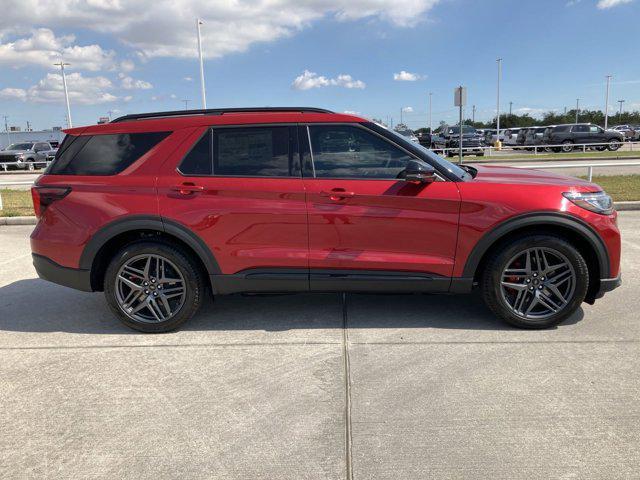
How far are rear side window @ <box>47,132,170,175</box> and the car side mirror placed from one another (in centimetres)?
196

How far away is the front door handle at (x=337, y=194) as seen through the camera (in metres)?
3.95

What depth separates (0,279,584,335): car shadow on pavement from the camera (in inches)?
172

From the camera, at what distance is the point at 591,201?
13.1 feet

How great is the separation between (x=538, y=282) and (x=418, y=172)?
1329 millimetres

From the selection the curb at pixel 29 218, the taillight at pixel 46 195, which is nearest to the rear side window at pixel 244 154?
the taillight at pixel 46 195

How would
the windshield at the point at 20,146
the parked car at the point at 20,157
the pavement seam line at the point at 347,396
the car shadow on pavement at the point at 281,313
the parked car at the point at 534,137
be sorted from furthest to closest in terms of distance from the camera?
the parked car at the point at 534,137, the windshield at the point at 20,146, the parked car at the point at 20,157, the car shadow on pavement at the point at 281,313, the pavement seam line at the point at 347,396

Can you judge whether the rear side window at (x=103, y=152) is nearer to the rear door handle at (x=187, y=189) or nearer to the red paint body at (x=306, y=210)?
the red paint body at (x=306, y=210)

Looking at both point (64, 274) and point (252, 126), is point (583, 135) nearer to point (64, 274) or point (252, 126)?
point (252, 126)

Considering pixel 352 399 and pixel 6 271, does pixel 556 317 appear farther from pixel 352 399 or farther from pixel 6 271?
pixel 6 271

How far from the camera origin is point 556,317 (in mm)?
4105

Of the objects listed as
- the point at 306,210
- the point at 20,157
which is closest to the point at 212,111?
the point at 306,210

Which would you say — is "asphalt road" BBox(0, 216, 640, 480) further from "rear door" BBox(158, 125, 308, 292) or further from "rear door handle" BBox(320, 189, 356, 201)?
"rear door handle" BBox(320, 189, 356, 201)

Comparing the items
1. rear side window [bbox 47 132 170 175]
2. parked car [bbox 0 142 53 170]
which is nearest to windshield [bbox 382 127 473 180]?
rear side window [bbox 47 132 170 175]

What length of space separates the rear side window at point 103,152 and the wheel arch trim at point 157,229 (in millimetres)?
443
